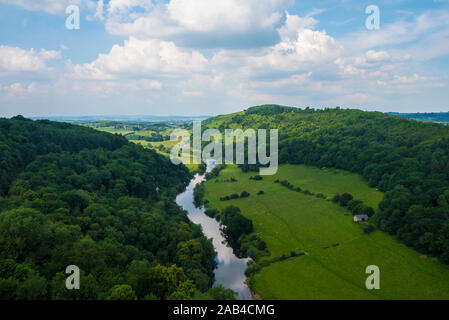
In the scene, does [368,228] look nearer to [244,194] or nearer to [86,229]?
[244,194]

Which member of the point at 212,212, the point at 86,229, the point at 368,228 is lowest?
the point at 212,212

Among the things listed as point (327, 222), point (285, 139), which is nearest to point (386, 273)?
point (327, 222)

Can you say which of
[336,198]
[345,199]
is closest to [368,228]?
[345,199]

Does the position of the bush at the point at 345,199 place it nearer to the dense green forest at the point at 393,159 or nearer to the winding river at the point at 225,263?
the dense green forest at the point at 393,159

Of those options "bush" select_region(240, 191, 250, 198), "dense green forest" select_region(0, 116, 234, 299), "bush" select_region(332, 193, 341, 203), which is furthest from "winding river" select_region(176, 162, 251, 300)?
"bush" select_region(332, 193, 341, 203)

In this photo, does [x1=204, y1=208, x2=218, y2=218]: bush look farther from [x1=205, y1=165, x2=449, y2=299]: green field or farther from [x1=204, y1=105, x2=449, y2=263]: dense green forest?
[x1=204, y1=105, x2=449, y2=263]: dense green forest

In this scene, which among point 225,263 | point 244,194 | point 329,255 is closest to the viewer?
point 329,255

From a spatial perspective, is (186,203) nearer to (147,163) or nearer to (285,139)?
(147,163)

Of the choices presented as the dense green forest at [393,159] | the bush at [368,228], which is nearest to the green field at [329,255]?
the bush at [368,228]
